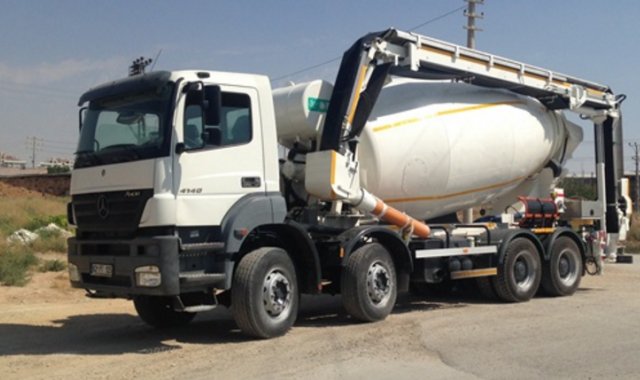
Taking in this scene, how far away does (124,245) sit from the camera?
811cm

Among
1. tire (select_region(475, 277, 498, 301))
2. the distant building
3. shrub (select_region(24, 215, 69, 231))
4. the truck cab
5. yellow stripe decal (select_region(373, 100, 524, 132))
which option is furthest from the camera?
the distant building

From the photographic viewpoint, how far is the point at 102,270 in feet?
27.3

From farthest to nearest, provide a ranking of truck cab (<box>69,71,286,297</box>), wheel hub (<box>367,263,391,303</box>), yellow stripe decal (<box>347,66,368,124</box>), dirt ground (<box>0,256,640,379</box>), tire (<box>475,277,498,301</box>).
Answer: tire (<box>475,277,498,301</box>)
yellow stripe decal (<box>347,66,368,124</box>)
wheel hub (<box>367,263,391,303</box>)
truck cab (<box>69,71,286,297</box>)
dirt ground (<box>0,256,640,379</box>)

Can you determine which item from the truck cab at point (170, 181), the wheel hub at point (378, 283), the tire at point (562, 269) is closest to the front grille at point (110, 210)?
the truck cab at point (170, 181)

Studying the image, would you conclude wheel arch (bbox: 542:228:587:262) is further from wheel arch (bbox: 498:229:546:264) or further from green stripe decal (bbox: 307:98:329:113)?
green stripe decal (bbox: 307:98:329:113)

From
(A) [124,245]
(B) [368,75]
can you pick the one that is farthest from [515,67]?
(A) [124,245]

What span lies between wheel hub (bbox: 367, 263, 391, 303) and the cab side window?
103 inches

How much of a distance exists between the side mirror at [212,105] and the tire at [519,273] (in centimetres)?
617

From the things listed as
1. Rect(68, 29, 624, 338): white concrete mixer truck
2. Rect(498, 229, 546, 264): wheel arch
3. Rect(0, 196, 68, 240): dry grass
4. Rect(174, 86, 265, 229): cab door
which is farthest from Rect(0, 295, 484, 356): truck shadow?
Rect(0, 196, 68, 240): dry grass

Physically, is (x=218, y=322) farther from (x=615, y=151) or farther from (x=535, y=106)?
(x=615, y=151)

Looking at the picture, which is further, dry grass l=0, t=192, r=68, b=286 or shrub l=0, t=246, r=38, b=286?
dry grass l=0, t=192, r=68, b=286

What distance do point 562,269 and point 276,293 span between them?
6.91m

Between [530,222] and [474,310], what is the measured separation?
2.95m

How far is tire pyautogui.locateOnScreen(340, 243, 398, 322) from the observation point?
9.41 metres
